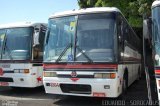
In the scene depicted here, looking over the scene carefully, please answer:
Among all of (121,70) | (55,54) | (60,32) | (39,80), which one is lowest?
(39,80)

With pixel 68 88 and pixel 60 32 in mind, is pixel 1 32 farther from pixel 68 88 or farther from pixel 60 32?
pixel 68 88

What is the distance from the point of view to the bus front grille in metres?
8.69

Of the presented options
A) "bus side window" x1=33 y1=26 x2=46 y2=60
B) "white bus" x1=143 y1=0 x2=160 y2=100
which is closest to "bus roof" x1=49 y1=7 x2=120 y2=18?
"white bus" x1=143 y1=0 x2=160 y2=100

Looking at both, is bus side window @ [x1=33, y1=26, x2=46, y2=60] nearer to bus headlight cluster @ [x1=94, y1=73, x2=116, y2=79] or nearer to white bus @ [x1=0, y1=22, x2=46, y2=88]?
white bus @ [x1=0, y1=22, x2=46, y2=88]

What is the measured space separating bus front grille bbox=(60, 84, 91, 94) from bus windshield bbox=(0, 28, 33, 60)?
2632 mm

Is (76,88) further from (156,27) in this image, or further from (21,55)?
(21,55)

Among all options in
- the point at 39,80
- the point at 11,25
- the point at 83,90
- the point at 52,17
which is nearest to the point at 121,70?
the point at 83,90

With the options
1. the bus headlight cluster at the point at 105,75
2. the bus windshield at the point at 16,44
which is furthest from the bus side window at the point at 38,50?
the bus headlight cluster at the point at 105,75

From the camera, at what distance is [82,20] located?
9.15 meters

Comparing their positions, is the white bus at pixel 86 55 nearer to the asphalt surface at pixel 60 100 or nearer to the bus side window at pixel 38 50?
the asphalt surface at pixel 60 100

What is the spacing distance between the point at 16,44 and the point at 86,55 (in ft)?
11.9

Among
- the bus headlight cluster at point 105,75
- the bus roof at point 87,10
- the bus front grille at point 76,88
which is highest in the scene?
the bus roof at point 87,10

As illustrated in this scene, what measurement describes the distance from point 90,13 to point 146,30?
77.6 inches

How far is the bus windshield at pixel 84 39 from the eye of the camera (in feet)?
28.6
